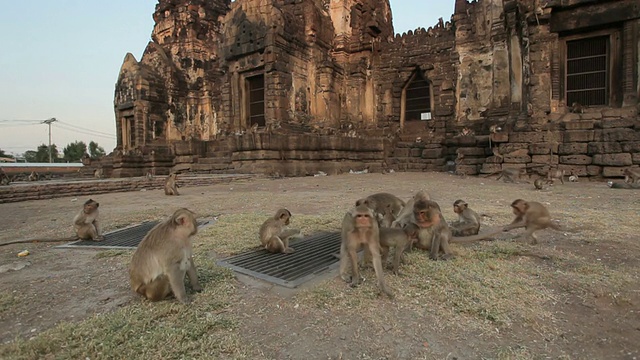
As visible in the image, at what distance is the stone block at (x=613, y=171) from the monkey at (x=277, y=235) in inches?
446

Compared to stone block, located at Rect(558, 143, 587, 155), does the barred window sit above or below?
above

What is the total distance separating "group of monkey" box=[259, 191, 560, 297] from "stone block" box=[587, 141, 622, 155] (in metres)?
9.09

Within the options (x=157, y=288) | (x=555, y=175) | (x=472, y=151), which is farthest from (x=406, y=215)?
(x=472, y=151)

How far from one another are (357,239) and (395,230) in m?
0.42

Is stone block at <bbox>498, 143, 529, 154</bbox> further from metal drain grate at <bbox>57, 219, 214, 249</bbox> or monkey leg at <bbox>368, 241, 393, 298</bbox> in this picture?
monkey leg at <bbox>368, 241, 393, 298</bbox>

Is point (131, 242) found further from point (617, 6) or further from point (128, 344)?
point (617, 6)

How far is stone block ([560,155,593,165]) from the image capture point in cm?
1123

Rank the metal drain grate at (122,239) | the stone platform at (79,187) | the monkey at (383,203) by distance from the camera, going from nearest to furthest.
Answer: the monkey at (383,203), the metal drain grate at (122,239), the stone platform at (79,187)

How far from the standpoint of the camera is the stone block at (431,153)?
1695 centimetres

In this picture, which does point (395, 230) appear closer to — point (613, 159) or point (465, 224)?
point (465, 224)

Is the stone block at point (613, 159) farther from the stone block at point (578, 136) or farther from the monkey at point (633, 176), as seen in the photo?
the monkey at point (633, 176)

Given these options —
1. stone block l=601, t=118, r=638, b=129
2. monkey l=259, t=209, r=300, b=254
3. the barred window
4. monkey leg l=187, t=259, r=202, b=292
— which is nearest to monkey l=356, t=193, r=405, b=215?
monkey l=259, t=209, r=300, b=254

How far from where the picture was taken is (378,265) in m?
2.73

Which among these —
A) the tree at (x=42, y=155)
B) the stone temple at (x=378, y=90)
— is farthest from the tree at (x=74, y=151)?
the stone temple at (x=378, y=90)
